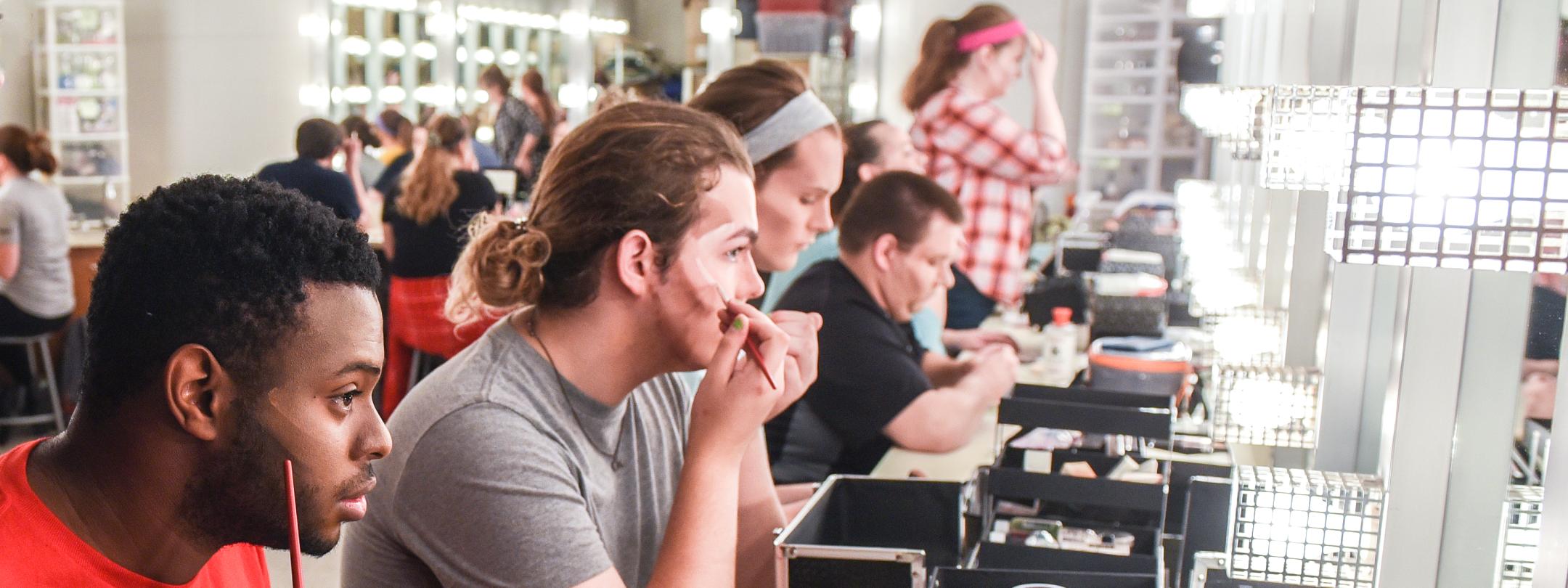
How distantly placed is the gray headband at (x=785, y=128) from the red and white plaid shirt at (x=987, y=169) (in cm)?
198

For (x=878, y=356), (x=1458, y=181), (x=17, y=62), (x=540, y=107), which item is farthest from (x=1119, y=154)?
(x=1458, y=181)

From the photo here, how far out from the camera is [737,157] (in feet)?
5.24

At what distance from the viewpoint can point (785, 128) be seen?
2.20 metres

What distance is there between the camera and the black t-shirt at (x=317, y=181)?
5.27m

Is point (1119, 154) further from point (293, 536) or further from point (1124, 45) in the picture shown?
point (293, 536)

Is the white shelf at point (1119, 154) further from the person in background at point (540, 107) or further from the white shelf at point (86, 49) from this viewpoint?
the white shelf at point (86, 49)

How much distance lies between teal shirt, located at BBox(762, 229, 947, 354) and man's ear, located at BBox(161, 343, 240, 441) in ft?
7.73

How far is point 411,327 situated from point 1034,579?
4.13 m

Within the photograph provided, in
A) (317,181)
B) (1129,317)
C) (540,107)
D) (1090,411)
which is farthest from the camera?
(540,107)

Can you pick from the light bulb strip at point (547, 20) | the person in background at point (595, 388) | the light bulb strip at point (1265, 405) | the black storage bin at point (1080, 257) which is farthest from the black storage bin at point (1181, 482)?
the light bulb strip at point (547, 20)

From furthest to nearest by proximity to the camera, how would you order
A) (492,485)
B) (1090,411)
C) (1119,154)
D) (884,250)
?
(1119,154) → (884,250) → (1090,411) → (492,485)

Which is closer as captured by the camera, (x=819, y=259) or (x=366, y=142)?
(x=819, y=259)

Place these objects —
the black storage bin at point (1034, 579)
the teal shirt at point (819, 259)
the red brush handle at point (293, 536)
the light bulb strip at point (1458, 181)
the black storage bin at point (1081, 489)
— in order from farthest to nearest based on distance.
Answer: the teal shirt at point (819, 259)
the black storage bin at point (1081, 489)
the black storage bin at point (1034, 579)
the light bulb strip at point (1458, 181)
the red brush handle at point (293, 536)

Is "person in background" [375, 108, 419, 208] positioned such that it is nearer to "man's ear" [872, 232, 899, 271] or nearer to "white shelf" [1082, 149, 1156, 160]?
"white shelf" [1082, 149, 1156, 160]
